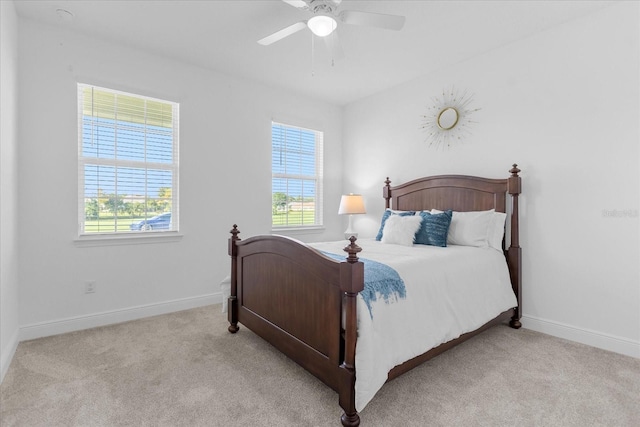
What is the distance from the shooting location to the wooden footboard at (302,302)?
64.5 inches

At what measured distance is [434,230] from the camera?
299 centimetres

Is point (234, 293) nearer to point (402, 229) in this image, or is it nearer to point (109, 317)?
point (109, 317)

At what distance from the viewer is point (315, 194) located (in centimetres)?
471

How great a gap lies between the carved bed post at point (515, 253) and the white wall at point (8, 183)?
3.82 meters

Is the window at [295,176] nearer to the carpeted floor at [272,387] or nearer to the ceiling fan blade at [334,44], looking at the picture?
the ceiling fan blade at [334,44]

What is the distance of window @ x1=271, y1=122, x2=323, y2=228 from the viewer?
4258 millimetres

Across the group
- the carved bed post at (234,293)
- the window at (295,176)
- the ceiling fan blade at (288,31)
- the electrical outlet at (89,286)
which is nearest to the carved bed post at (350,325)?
the carved bed post at (234,293)

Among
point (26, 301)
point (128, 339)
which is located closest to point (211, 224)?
point (128, 339)

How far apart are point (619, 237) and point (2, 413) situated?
4.07 meters

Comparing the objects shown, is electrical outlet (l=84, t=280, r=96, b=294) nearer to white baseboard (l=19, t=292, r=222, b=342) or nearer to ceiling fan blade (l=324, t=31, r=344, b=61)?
white baseboard (l=19, t=292, r=222, b=342)

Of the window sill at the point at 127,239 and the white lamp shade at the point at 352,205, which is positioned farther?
the white lamp shade at the point at 352,205

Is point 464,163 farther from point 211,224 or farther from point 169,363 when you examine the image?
point 169,363

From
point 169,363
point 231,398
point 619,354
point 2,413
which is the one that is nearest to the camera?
point 2,413

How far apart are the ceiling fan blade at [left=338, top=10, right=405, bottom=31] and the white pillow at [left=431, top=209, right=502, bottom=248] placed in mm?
1783
